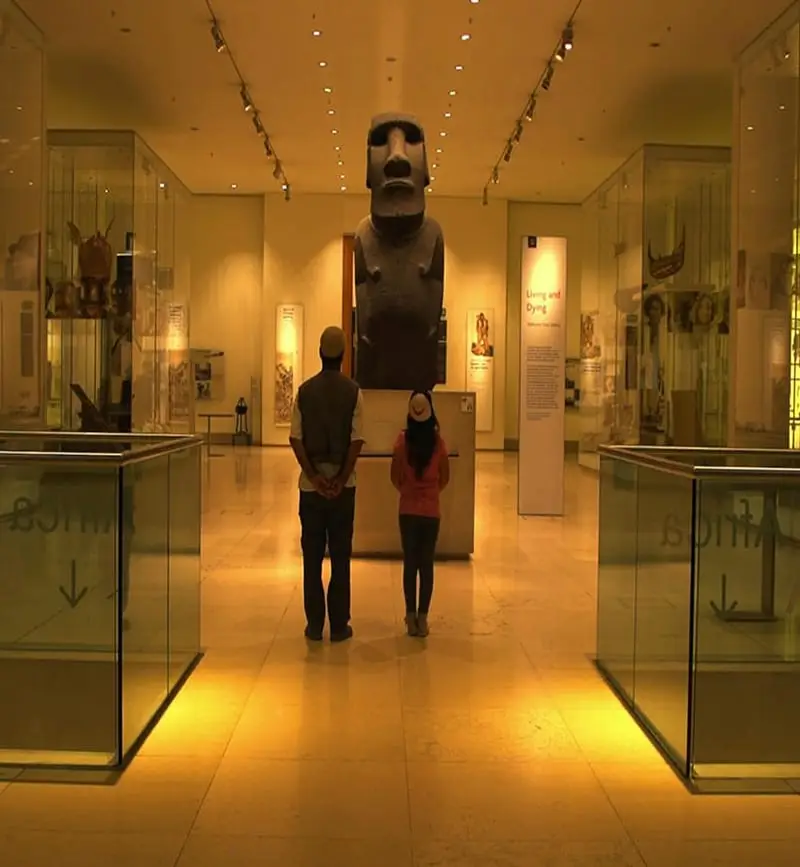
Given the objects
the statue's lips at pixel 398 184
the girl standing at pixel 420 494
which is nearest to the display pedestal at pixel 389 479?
the statue's lips at pixel 398 184

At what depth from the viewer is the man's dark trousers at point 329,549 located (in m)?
6.36

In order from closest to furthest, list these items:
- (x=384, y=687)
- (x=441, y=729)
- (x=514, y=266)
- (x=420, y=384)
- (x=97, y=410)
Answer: (x=441, y=729) → (x=384, y=687) → (x=420, y=384) → (x=97, y=410) → (x=514, y=266)

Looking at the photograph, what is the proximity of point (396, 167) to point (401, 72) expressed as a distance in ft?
20.3

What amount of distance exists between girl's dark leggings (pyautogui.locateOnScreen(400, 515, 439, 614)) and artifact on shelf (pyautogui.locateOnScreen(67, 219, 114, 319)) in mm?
11207

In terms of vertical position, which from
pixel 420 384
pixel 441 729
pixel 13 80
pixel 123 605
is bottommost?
pixel 441 729

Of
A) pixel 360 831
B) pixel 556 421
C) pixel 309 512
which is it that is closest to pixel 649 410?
pixel 556 421

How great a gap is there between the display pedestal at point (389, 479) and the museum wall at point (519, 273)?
1571cm

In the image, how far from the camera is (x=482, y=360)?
25.1 meters

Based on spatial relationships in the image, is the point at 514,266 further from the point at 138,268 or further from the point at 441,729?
the point at 441,729

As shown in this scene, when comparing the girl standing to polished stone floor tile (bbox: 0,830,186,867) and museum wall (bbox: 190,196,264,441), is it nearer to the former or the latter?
polished stone floor tile (bbox: 0,830,186,867)

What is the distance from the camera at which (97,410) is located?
53.9 ft

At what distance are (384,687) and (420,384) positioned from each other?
171 inches

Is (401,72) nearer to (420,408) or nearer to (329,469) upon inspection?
(420,408)

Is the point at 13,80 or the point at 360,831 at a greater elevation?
the point at 13,80
